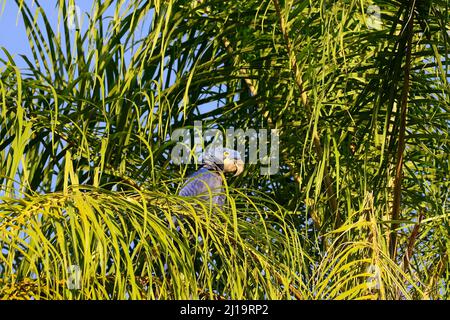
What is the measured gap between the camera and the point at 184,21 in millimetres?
2438

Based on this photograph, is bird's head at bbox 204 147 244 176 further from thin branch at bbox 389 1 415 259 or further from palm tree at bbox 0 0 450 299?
thin branch at bbox 389 1 415 259

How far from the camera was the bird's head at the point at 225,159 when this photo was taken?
91.4 inches

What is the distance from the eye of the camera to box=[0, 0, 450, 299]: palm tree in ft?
5.84

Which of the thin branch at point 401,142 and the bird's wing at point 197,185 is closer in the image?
the thin branch at point 401,142

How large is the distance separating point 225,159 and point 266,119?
16cm

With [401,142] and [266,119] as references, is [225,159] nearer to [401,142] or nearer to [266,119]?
[266,119]

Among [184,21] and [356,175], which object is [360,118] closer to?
[356,175]

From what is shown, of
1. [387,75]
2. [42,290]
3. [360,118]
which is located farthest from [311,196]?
[42,290]

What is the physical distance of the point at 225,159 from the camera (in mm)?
2326

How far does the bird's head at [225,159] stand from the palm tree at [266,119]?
58 millimetres

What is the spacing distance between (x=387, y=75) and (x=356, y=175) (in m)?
0.26

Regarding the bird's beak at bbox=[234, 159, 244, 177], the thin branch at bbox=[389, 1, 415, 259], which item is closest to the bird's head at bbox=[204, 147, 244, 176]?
the bird's beak at bbox=[234, 159, 244, 177]

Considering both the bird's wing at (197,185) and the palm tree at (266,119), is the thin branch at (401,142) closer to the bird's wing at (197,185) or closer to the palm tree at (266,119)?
the palm tree at (266,119)

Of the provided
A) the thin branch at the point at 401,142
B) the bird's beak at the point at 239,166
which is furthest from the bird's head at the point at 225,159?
the thin branch at the point at 401,142
